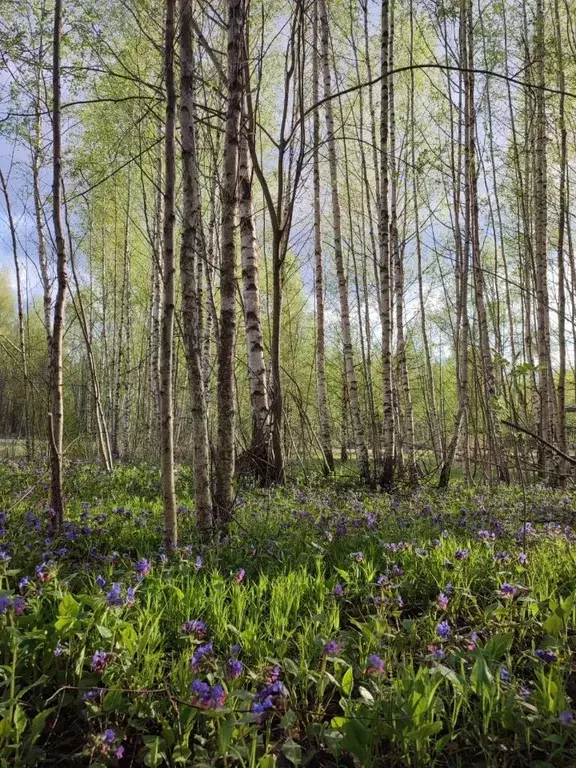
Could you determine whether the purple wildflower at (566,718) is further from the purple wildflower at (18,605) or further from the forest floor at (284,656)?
the purple wildflower at (18,605)

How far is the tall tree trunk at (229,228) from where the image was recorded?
3324mm

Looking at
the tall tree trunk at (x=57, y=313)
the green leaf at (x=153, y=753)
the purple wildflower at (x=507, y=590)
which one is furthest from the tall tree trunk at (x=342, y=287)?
the green leaf at (x=153, y=753)

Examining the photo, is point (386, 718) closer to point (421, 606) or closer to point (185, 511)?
point (421, 606)

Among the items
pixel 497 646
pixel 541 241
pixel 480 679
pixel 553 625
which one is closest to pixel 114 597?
pixel 480 679

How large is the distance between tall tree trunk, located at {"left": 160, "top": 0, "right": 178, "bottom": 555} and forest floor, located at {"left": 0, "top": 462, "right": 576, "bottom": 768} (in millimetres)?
365

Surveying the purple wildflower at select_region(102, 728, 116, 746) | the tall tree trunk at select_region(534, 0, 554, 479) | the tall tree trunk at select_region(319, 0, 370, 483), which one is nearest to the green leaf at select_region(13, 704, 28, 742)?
the purple wildflower at select_region(102, 728, 116, 746)

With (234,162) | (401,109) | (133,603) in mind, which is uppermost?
(401,109)

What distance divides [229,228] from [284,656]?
258 cm

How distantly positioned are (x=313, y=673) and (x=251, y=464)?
4.59 metres

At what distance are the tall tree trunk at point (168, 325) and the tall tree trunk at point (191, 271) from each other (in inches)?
6.3

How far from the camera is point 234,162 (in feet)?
11.0

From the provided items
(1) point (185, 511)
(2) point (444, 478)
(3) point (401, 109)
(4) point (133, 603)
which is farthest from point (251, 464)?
(3) point (401, 109)

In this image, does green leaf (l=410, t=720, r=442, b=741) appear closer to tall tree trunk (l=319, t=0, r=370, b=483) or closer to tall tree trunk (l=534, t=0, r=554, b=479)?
tall tree trunk (l=319, t=0, r=370, b=483)

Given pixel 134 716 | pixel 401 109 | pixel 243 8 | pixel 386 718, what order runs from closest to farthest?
pixel 386 718 < pixel 134 716 < pixel 243 8 < pixel 401 109
